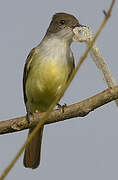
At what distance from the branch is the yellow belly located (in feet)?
4.26

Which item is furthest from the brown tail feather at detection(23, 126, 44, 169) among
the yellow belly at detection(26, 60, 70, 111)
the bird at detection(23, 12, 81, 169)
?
the yellow belly at detection(26, 60, 70, 111)

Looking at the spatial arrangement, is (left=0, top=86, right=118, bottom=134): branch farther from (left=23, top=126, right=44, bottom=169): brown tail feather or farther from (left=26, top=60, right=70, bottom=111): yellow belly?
(left=23, top=126, right=44, bottom=169): brown tail feather

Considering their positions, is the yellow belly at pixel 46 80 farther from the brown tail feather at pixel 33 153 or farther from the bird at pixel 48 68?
the brown tail feather at pixel 33 153

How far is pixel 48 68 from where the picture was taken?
→ 199 inches

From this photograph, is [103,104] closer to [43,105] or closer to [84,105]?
[84,105]

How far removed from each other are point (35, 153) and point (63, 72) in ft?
4.27

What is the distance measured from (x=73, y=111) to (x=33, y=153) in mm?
2308

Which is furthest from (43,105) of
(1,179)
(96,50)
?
(1,179)

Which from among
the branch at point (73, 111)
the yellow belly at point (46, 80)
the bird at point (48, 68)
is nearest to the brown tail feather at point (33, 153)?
the bird at point (48, 68)

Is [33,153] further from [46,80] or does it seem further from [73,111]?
[73,111]

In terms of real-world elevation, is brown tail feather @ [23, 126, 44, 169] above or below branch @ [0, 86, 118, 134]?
above

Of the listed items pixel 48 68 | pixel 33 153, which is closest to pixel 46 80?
pixel 48 68

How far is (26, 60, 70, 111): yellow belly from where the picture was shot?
4984 millimetres

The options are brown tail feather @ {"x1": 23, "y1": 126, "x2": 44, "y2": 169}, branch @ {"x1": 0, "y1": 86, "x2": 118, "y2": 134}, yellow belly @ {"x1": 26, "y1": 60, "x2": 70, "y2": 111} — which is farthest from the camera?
brown tail feather @ {"x1": 23, "y1": 126, "x2": 44, "y2": 169}
